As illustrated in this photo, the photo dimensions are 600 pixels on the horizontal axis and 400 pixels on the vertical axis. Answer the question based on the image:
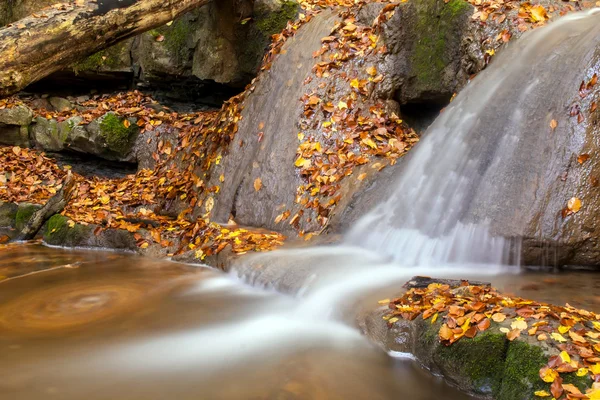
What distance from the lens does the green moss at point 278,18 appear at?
866 cm

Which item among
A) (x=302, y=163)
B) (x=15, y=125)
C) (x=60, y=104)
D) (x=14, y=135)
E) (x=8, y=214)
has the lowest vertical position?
(x=8, y=214)

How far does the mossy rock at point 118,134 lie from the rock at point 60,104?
1.44 meters

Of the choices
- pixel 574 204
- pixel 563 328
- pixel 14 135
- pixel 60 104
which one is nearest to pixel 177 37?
pixel 60 104

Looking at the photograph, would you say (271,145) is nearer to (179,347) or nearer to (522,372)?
(179,347)

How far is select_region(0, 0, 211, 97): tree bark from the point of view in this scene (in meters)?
5.15

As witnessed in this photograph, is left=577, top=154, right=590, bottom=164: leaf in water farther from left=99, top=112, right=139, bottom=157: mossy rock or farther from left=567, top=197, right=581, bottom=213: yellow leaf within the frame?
left=99, top=112, right=139, bottom=157: mossy rock

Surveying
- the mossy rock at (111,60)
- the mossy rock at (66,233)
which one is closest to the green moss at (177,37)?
the mossy rock at (111,60)

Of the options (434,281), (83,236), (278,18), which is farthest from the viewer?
(278,18)

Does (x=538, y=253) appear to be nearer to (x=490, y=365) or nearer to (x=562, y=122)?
(x=562, y=122)

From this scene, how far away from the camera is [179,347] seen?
345cm

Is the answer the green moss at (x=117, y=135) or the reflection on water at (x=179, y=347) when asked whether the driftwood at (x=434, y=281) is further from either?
the green moss at (x=117, y=135)

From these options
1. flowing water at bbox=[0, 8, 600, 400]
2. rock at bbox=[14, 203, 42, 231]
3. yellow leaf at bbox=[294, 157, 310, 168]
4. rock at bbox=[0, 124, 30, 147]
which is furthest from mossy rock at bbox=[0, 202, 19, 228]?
yellow leaf at bbox=[294, 157, 310, 168]

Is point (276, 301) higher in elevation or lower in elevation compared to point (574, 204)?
lower

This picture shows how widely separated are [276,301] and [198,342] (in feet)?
2.84
